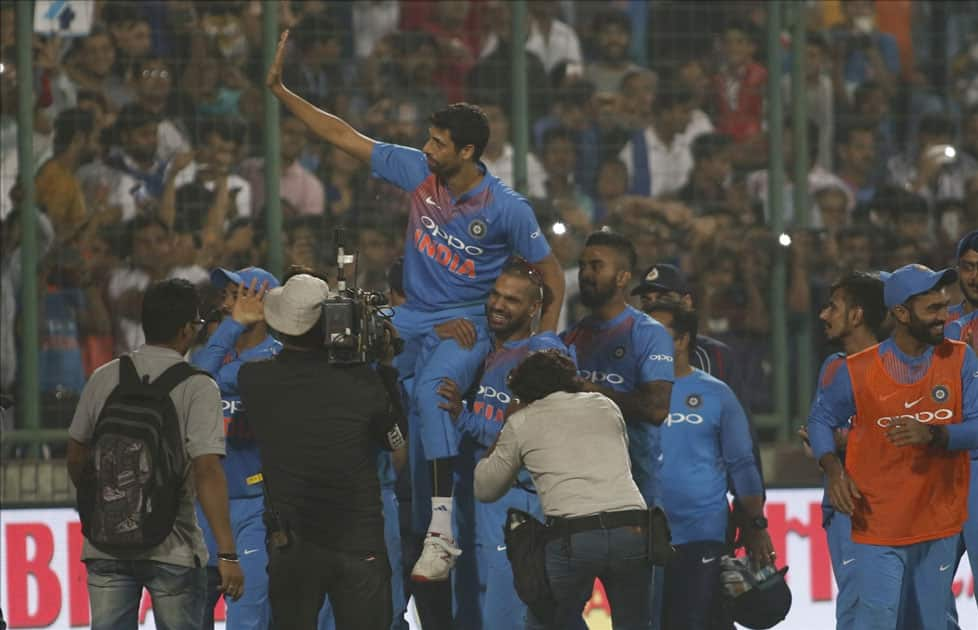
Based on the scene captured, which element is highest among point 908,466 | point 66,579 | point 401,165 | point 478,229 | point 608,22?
point 608,22

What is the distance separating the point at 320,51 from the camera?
1198cm

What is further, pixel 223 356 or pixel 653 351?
pixel 223 356

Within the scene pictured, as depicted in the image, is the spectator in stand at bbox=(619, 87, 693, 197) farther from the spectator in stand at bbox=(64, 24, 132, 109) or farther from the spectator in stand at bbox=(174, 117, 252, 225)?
the spectator in stand at bbox=(64, 24, 132, 109)

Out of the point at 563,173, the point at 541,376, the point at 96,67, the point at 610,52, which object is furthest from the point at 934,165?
the point at 541,376

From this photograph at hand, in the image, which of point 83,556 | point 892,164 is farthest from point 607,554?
point 892,164

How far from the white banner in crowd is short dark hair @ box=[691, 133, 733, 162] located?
2574 millimetres

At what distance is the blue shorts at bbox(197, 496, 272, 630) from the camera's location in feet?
28.1

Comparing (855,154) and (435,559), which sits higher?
(855,154)

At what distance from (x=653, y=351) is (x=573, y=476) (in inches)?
53.3

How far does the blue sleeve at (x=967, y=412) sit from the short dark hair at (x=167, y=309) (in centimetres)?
319

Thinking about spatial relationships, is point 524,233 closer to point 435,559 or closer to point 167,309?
point 435,559

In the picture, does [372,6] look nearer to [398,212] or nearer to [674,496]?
[398,212]

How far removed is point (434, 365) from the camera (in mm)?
8383

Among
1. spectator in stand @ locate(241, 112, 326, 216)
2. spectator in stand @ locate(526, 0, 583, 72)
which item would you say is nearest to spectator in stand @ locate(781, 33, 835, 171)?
spectator in stand @ locate(526, 0, 583, 72)
